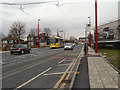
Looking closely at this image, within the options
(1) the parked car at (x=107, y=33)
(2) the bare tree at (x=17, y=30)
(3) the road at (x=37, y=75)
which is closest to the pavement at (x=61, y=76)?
(3) the road at (x=37, y=75)

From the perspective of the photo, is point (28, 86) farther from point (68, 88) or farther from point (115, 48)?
point (115, 48)

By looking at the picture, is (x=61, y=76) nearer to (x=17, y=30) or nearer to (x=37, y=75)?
(x=37, y=75)

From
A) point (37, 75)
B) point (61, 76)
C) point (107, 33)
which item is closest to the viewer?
point (61, 76)

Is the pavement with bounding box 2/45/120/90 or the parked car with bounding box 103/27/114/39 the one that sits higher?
the parked car with bounding box 103/27/114/39

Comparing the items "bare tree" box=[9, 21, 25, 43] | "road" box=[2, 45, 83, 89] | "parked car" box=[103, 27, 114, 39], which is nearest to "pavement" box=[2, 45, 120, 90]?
"road" box=[2, 45, 83, 89]

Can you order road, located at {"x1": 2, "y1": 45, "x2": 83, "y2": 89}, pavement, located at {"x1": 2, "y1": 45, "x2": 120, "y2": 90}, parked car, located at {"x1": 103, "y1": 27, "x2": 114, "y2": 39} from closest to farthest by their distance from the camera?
1. pavement, located at {"x1": 2, "y1": 45, "x2": 120, "y2": 90}
2. road, located at {"x1": 2, "y1": 45, "x2": 83, "y2": 89}
3. parked car, located at {"x1": 103, "y1": 27, "x2": 114, "y2": 39}

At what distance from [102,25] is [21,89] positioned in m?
28.7

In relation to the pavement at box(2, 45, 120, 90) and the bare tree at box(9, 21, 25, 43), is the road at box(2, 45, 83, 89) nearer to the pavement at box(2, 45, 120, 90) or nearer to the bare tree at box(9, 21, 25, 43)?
the pavement at box(2, 45, 120, 90)

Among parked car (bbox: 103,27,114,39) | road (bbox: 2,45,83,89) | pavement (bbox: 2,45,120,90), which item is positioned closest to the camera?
pavement (bbox: 2,45,120,90)

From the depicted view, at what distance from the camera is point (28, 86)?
5117 mm

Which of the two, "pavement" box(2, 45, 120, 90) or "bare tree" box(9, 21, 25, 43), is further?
"bare tree" box(9, 21, 25, 43)

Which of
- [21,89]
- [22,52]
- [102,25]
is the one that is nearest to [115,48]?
[102,25]

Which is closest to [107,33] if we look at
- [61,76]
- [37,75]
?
[61,76]

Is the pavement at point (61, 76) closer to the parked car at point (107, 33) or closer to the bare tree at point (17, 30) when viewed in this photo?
the parked car at point (107, 33)
